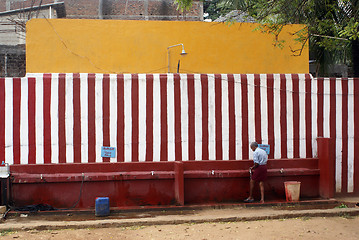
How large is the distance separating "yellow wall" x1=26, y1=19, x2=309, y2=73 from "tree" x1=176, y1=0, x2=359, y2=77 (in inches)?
22.0

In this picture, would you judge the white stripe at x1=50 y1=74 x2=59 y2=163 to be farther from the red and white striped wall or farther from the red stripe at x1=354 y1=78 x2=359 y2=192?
the red stripe at x1=354 y1=78 x2=359 y2=192

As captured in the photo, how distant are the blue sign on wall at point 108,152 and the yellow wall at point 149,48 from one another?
3158 mm

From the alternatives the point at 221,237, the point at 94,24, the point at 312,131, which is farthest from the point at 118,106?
the point at 312,131

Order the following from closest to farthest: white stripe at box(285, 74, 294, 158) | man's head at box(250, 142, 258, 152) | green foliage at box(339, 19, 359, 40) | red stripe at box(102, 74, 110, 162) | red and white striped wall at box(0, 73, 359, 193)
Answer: green foliage at box(339, 19, 359, 40), red and white striped wall at box(0, 73, 359, 193), man's head at box(250, 142, 258, 152), red stripe at box(102, 74, 110, 162), white stripe at box(285, 74, 294, 158)

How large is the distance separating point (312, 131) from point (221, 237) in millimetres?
4677

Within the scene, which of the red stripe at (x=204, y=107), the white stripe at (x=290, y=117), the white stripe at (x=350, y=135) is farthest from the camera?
the white stripe at (x=350, y=135)

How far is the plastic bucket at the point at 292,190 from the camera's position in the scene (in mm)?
10352

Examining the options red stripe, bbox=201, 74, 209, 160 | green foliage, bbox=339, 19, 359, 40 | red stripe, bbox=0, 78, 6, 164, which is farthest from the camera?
red stripe, bbox=201, 74, 209, 160

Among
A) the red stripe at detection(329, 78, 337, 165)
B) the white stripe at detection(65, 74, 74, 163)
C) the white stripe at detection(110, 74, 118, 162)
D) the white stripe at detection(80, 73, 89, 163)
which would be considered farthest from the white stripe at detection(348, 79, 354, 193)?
the white stripe at detection(65, 74, 74, 163)

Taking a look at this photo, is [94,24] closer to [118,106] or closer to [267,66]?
[118,106]

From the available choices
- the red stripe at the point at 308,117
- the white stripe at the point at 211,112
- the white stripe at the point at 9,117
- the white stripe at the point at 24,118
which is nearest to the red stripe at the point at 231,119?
the white stripe at the point at 211,112

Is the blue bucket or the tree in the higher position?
the tree

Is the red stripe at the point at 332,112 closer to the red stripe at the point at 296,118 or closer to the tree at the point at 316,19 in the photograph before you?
the red stripe at the point at 296,118

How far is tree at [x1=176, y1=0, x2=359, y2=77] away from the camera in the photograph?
428 inches
